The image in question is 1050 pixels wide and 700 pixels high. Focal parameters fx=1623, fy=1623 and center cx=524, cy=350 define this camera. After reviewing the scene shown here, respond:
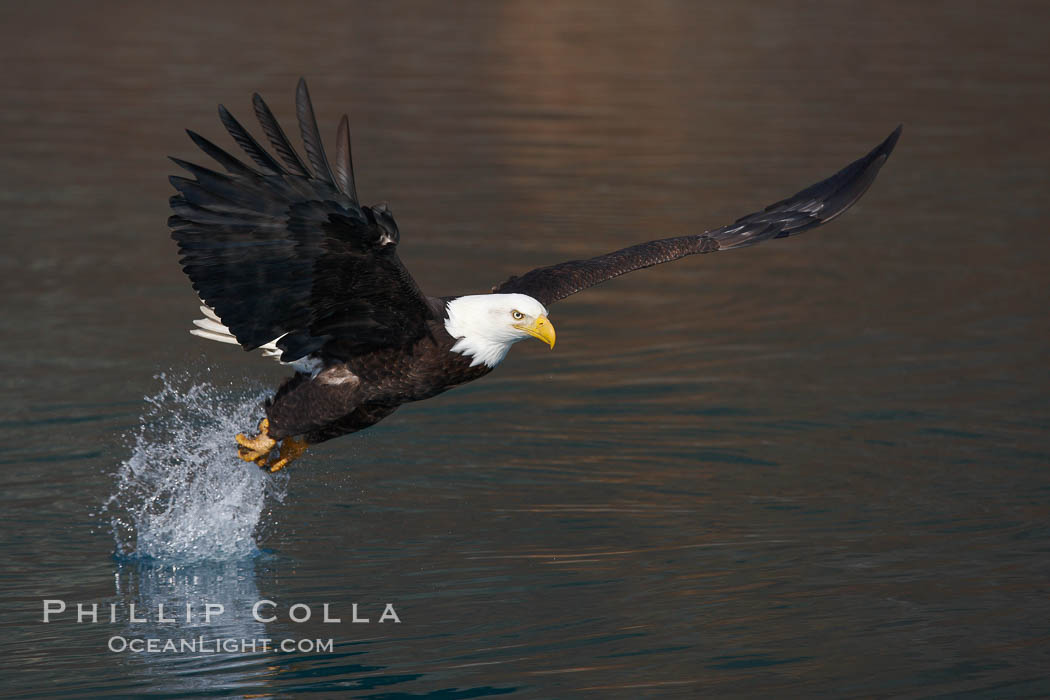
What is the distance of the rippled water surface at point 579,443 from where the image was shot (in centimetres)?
509

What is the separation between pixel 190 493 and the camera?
6348 mm

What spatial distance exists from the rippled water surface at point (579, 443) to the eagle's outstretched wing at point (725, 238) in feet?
2.76

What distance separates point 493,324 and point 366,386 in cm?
52

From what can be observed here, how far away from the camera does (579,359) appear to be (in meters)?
8.51

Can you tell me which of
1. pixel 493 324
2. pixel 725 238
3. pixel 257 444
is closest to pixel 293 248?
pixel 493 324

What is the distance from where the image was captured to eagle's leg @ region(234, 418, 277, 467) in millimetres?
5961

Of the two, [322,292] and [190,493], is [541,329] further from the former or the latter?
[190,493]

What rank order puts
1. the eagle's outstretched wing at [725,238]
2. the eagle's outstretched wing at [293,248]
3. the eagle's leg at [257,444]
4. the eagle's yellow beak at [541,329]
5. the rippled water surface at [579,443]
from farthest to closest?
1. the eagle's outstretched wing at [725,238]
2. the eagle's leg at [257,444]
3. the eagle's yellow beak at [541,329]
4. the rippled water surface at [579,443]
5. the eagle's outstretched wing at [293,248]

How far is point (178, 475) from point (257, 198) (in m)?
2.26

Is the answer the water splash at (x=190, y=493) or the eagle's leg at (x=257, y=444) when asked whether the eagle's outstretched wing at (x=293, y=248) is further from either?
the water splash at (x=190, y=493)

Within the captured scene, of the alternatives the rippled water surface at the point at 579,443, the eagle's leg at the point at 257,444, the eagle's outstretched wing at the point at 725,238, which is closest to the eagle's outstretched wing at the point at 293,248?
the eagle's leg at the point at 257,444

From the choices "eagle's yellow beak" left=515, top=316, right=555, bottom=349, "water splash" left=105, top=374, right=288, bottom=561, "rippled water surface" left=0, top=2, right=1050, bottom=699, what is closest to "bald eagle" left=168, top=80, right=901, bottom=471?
"eagle's yellow beak" left=515, top=316, right=555, bottom=349

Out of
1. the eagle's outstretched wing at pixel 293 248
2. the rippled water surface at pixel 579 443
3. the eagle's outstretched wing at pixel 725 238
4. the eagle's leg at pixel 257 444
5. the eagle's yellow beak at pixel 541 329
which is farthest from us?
the eagle's outstretched wing at pixel 725 238

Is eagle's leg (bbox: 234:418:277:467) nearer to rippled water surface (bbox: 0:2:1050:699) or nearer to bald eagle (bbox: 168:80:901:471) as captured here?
bald eagle (bbox: 168:80:901:471)
